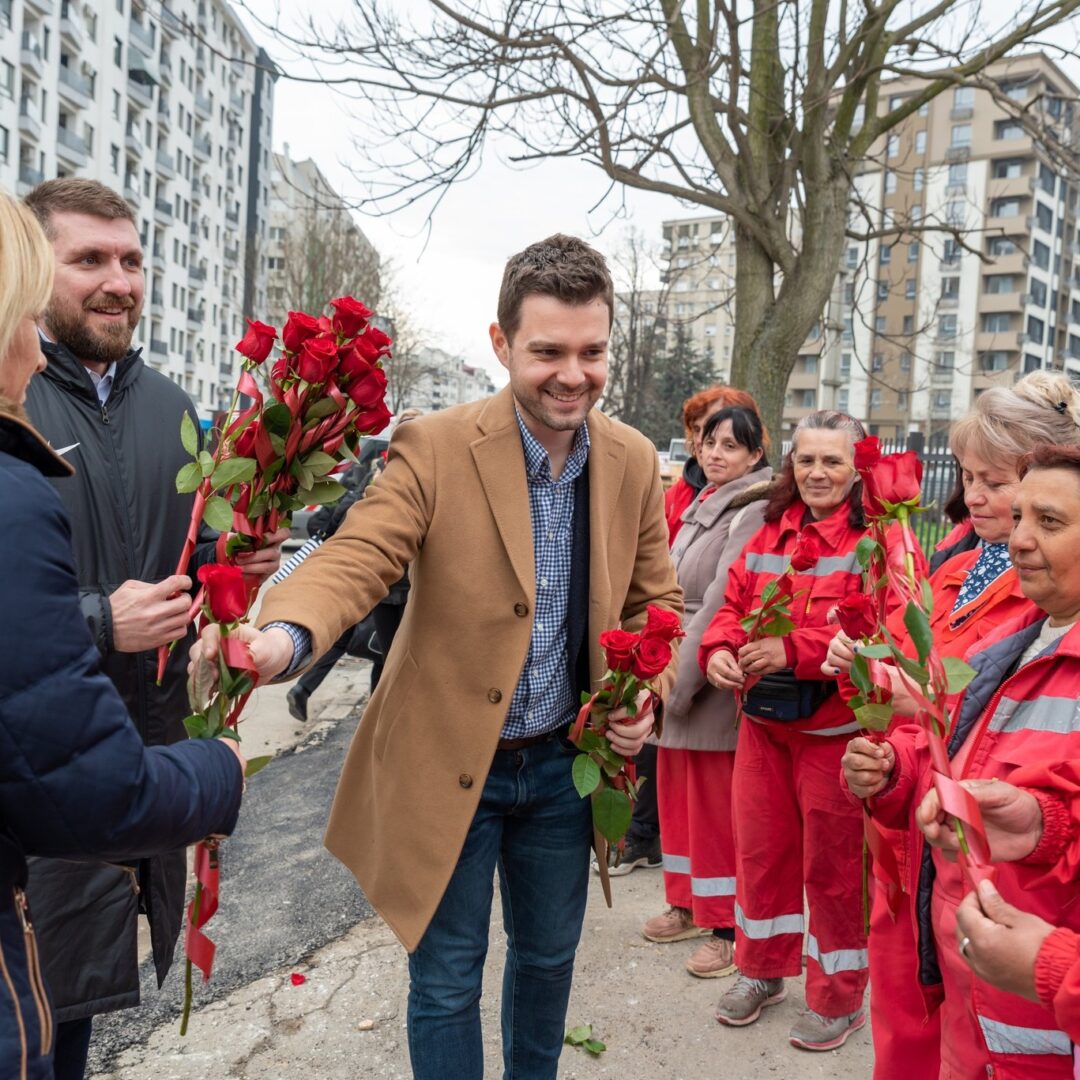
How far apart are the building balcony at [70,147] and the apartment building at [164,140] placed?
0.07 metres

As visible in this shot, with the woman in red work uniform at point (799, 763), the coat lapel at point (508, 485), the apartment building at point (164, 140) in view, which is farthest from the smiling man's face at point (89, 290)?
the apartment building at point (164, 140)

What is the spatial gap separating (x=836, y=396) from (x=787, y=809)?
68776mm

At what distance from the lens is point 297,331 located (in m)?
2.04

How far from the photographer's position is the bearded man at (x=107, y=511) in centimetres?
234

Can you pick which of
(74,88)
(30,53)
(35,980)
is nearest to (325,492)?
(35,980)

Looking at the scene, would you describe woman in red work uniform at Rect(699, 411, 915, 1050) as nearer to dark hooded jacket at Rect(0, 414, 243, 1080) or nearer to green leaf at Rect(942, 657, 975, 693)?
green leaf at Rect(942, 657, 975, 693)

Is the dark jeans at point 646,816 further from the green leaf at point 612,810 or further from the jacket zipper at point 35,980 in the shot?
the jacket zipper at point 35,980

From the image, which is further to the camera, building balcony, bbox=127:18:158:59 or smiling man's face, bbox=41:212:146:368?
building balcony, bbox=127:18:158:59

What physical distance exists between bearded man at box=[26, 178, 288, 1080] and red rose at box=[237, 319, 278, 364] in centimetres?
37

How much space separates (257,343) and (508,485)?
712 mm

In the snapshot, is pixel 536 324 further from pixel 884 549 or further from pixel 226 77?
pixel 226 77

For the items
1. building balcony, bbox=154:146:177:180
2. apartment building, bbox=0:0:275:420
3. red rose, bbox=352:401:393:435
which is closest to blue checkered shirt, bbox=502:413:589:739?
red rose, bbox=352:401:393:435

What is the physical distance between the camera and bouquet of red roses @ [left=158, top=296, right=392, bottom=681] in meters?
1.95

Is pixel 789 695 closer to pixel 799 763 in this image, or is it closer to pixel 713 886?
pixel 799 763
